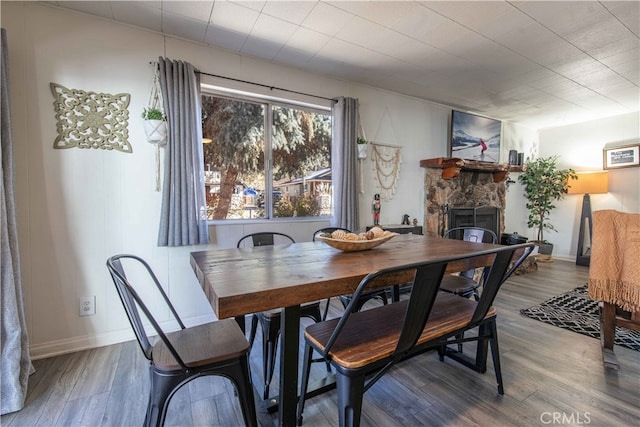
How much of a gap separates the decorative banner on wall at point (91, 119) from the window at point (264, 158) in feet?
2.08

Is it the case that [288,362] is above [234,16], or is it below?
below

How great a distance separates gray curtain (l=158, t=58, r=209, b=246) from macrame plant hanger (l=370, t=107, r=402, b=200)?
6.67 feet

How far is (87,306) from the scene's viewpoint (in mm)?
2121

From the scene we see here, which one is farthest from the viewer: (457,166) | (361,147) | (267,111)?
(457,166)

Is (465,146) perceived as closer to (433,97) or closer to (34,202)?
(433,97)

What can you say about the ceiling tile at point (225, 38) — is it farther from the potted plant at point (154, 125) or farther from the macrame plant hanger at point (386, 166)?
the macrame plant hanger at point (386, 166)

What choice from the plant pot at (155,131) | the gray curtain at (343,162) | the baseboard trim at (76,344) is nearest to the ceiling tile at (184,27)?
the plant pot at (155,131)

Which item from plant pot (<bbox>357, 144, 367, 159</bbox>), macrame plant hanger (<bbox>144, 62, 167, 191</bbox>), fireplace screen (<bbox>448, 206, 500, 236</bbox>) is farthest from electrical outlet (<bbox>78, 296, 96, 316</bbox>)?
fireplace screen (<bbox>448, 206, 500, 236</bbox>)

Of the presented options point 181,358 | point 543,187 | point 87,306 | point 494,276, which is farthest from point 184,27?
point 543,187

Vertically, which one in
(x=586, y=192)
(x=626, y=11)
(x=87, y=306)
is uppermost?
(x=626, y=11)

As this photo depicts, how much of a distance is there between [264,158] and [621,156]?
17.8ft

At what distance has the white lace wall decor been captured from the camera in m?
3.56

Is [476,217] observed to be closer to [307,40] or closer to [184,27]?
[307,40]

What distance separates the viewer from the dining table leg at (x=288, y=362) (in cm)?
113
